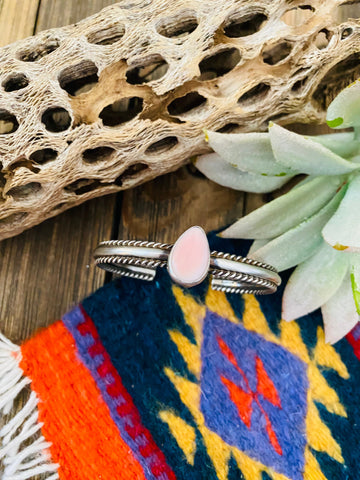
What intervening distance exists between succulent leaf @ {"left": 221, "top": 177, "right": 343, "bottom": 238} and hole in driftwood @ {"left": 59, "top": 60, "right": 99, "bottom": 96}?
15 cm

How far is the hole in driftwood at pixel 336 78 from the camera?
16.7 inches

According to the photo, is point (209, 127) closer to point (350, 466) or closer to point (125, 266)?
point (125, 266)

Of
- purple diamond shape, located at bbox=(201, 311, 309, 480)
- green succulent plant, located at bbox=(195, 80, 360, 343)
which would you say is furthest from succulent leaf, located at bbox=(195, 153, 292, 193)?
purple diamond shape, located at bbox=(201, 311, 309, 480)

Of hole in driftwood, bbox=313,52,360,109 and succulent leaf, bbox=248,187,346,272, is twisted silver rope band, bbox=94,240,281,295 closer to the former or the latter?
succulent leaf, bbox=248,187,346,272

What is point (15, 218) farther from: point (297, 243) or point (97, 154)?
point (297, 243)

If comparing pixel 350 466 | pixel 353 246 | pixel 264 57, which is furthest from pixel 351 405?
pixel 264 57

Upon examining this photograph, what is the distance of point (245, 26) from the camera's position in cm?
41

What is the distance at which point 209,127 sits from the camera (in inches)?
15.5

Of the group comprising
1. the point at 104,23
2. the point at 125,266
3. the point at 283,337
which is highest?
the point at 104,23

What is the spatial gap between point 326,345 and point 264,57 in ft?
0.75

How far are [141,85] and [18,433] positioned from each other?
27 cm

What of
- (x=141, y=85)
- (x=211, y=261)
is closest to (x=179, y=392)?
(x=211, y=261)

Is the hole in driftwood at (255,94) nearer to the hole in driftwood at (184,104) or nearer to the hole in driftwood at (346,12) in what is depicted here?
the hole in driftwood at (184,104)

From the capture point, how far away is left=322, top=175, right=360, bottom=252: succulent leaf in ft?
1.11
